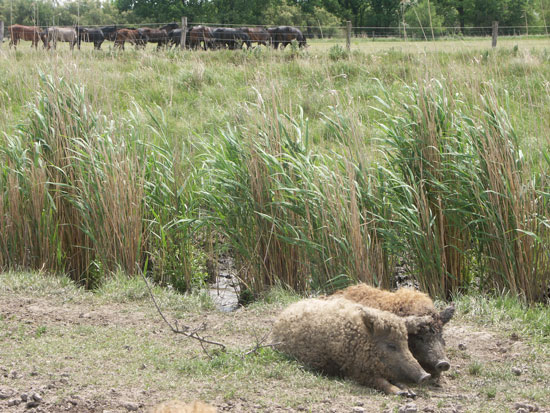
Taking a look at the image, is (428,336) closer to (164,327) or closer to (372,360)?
(372,360)

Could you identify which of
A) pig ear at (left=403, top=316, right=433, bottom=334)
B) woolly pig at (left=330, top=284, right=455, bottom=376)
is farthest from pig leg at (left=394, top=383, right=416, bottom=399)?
pig ear at (left=403, top=316, right=433, bottom=334)

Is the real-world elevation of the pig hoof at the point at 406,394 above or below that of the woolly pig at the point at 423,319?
below

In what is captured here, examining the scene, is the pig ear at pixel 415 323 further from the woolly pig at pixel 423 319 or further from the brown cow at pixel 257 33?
the brown cow at pixel 257 33

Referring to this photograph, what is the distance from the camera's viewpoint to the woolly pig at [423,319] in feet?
12.9

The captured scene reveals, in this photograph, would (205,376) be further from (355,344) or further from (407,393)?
(407,393)

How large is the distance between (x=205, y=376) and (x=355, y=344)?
90 cm

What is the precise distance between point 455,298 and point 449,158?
47.2 inches

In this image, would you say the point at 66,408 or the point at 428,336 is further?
the point at 428,336

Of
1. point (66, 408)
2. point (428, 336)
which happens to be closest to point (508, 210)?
point (428, 336)

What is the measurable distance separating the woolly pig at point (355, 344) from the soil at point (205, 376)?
11 cm

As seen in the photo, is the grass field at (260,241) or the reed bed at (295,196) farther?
the reed bed at (295,196)

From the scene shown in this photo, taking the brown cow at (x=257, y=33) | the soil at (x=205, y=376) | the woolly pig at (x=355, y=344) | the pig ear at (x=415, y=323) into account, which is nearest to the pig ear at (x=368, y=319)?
the woolly pig at (x=355, y=344)

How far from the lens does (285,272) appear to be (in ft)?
19.8

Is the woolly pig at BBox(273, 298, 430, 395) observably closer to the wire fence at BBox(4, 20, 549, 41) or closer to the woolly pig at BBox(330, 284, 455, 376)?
the woolly pig at BBox(330, 284, 455, 376)
